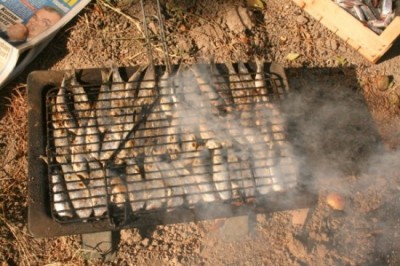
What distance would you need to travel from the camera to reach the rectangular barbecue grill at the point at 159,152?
2734 mm

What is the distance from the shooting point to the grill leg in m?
3.24

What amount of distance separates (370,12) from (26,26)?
3448 mm

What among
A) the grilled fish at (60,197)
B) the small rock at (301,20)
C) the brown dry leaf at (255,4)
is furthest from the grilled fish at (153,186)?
the small rock at (301,20)

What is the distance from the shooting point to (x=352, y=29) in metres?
4.19

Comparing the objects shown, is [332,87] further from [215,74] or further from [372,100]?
[215,74]

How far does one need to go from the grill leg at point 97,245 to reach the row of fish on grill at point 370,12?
3287 mm

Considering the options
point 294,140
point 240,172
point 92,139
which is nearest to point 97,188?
point 92,139

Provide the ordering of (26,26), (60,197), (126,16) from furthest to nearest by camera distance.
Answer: (126,16), (26,26), (60,197)

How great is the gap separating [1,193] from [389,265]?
3254 mm

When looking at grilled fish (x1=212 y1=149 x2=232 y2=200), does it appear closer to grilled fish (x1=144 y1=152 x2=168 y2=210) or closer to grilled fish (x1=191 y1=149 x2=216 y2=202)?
grilled fish (x1=191 y1=149 x2=216 y2=202)

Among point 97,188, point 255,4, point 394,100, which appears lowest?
point 97,188

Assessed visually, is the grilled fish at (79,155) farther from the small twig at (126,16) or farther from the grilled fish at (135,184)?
the small twig at (126,16)

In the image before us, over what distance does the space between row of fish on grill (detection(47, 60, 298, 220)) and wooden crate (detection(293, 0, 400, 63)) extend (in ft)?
4.94

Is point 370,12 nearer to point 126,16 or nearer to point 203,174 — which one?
point 126,16
